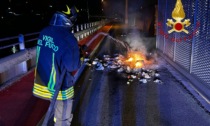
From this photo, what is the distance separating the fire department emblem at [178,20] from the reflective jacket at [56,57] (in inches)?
215

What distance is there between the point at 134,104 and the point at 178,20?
476 cm

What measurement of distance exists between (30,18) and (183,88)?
125 ft

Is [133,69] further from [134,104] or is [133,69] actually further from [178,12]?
[134,104]

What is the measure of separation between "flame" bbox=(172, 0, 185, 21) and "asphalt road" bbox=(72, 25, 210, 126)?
2.24 m

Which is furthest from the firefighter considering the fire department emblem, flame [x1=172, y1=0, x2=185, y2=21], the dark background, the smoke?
the dark background

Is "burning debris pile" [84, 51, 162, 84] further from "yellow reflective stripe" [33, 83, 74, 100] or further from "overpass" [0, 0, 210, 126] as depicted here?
"yellow reflective stripe" [33, 83, 74, 100]

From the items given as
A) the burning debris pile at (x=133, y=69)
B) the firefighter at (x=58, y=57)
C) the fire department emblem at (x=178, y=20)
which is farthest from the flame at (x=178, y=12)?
the firefighter at (x=58, y=57)

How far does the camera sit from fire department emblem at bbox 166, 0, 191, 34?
801 centimetres

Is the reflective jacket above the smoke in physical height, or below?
above

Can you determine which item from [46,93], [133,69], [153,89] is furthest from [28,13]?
[46,93]

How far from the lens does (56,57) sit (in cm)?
309

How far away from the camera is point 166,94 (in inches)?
245

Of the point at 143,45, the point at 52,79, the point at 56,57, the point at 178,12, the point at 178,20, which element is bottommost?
the point at 143,45

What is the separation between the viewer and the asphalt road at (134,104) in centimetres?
460
